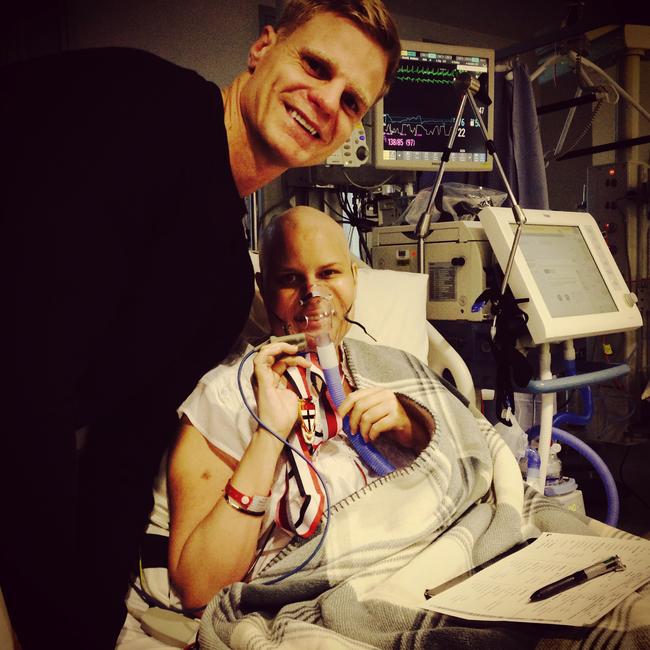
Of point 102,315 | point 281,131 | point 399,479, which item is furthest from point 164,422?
point 281,131

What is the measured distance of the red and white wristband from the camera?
3.01ft

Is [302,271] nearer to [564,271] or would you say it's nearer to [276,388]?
[276,388]

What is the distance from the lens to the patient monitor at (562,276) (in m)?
1.64

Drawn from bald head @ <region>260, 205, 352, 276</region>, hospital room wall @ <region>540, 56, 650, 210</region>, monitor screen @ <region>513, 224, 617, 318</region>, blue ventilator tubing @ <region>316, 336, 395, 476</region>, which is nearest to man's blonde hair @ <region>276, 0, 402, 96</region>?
bald head @ <region>260, 205, 352, 276</region>

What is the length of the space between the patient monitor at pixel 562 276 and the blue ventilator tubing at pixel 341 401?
Result: 29.7 inches

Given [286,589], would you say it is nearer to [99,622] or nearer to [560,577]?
[99,622]

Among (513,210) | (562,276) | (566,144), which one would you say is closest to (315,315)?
(513,210)

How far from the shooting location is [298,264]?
1.20m

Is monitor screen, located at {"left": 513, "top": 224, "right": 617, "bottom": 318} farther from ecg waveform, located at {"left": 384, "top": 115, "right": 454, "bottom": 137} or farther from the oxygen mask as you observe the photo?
the oxygen mask

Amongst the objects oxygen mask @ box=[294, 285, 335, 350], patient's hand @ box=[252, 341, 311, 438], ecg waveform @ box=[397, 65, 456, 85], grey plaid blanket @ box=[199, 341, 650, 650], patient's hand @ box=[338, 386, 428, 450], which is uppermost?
ecg waveform @ box=[397, 65, 456, 85]

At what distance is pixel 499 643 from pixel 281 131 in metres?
0.90

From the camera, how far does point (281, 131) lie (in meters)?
1.05

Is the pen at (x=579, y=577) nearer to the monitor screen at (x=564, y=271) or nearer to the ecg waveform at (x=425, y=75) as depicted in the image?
the monitor screen at (x=564, y=271)

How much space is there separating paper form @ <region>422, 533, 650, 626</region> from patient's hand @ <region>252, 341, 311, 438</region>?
1.21 feet
